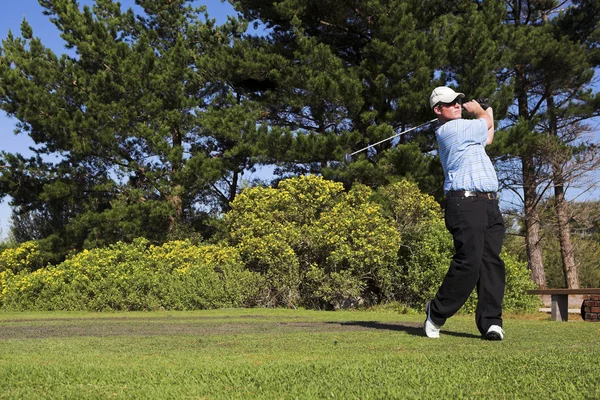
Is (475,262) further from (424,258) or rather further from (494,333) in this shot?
(424,258)

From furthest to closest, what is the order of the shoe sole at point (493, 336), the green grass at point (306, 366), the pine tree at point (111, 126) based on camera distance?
the pine tree at point (111, 126)
the shoe sole at point (493, 336)
the green grass at point (306, 366)

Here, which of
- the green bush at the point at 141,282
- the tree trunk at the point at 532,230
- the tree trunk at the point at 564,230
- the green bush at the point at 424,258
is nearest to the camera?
the green bush at the point at 141,282

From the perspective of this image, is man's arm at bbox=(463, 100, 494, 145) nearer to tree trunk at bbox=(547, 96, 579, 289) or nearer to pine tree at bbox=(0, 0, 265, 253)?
pine tree at bbox=(0, 0, 265, 253)

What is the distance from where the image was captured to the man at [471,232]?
4.72 m

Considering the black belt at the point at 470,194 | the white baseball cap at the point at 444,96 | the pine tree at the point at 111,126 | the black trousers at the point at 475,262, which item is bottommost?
the black trousers at the point at 475,262

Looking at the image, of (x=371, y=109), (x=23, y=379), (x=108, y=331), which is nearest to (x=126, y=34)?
(x=371, y=109)

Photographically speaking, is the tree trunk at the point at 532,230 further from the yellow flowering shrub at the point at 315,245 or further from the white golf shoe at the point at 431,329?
the white golf shoe at the point at 431,329

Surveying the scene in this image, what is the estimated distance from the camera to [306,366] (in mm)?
3182

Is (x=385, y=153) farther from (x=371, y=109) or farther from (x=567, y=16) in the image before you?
(x=567, y=16)

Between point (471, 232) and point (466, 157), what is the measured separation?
642 millimetres

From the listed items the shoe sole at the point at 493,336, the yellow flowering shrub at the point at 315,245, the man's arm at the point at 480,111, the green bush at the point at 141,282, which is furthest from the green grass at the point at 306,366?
the yellow flowering shrub at the point at 315,245

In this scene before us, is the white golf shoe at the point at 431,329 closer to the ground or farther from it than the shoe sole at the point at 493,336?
farther from it

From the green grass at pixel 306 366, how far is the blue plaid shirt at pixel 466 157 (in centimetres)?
121

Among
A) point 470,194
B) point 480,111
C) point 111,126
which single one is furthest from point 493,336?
point 111,126
